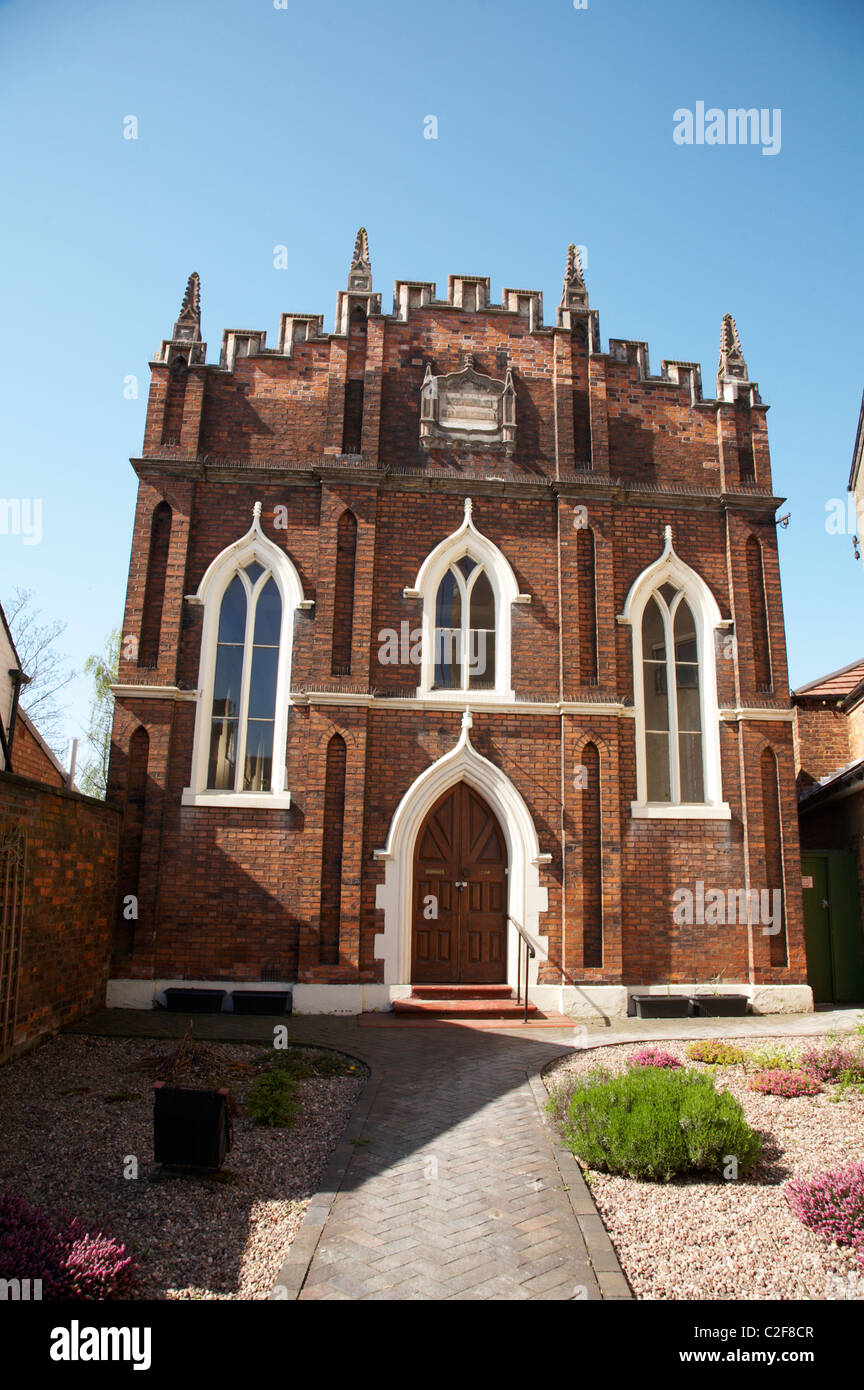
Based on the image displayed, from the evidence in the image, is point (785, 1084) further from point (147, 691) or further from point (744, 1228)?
point (147, 691)

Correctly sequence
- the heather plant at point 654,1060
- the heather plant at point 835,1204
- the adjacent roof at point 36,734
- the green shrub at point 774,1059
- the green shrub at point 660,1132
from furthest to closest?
the adjacent roof at point 36,734 < the green shrub at point 774,1059 < the heather plant at point 654,1060 < the green shrub at point 660,1132 < the heather plant at point 835,1204

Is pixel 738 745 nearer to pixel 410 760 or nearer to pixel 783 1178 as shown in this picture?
pixel 410 760

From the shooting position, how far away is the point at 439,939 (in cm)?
1174

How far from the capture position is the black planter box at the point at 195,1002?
35.9 feet

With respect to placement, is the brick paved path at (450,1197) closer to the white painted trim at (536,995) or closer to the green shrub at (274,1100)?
the green shrub at (274,1100)

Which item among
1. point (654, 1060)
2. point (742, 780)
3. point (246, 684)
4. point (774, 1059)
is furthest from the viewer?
A: point (742, 780)

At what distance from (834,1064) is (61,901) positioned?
8.09 m

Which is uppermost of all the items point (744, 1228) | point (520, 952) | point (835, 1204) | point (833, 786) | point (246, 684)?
point (246, 684)


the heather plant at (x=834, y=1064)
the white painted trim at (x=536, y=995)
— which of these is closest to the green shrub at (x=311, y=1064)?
the white painted trim at (x=536, y=995)

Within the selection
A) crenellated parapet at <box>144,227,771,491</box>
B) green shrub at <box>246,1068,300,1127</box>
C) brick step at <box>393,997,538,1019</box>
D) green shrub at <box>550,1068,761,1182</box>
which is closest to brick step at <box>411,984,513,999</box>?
brick step at <box>393,997,538,1019</box>

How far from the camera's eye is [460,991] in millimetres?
11375

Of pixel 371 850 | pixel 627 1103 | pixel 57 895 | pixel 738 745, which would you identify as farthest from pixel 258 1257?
pixel 738 745

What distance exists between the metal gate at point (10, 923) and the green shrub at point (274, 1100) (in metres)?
2.53

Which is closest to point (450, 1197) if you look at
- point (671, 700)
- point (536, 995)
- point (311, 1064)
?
point (311, 1064)
